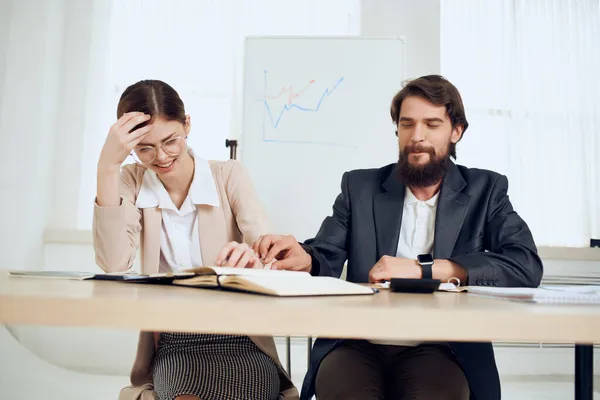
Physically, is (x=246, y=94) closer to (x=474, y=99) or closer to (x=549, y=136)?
(x=474, y=99)

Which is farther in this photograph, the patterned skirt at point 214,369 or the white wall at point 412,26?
the white wall at point 412,26

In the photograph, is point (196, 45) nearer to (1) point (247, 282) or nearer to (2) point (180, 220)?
(2) point (180, 220)

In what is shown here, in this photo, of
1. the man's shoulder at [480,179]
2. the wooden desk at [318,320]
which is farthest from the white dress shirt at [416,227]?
the wooden desk at [318,320]

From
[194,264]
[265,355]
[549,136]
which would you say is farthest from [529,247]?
[549,136]

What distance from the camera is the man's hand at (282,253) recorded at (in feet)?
4.50

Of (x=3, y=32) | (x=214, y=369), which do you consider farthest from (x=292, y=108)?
(x=214, y=369)

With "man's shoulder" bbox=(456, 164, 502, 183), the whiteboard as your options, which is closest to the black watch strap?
"man's shoulder" bbox=(456, 164, 502, 183)

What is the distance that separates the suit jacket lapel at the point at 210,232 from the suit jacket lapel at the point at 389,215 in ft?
1.44

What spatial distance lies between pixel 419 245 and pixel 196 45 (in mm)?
2412

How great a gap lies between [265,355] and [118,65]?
2771 millimetres

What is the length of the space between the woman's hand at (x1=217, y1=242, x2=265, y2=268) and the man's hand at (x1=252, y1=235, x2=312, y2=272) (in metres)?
0.09

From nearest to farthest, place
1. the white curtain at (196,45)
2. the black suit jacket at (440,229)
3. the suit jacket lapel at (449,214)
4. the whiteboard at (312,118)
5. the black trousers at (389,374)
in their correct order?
the black trousers at (389,374) → the black suit jacket at (440,229) → the suit jacket lapel at (449,214) → the whiteboard at (312,118) → the white curtain at (196,45)

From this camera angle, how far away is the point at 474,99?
11.7ft

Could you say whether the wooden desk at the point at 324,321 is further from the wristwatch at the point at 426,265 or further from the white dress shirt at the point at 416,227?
the white dress shirt at the point at 416,227
